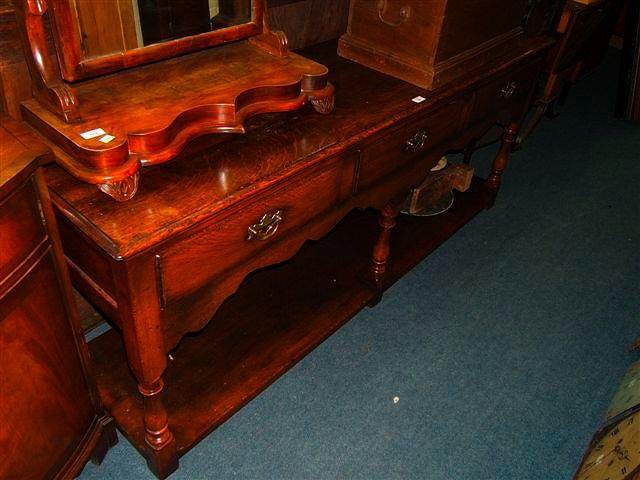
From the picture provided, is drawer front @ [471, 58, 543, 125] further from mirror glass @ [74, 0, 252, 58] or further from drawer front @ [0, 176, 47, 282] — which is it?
drawer front @ [0, 176, 47, 282]

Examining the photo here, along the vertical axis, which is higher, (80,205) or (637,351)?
(80,205)

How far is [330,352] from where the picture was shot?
221cm

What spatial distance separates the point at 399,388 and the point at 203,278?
105 cm

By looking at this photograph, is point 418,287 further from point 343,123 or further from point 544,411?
A: point 343,123

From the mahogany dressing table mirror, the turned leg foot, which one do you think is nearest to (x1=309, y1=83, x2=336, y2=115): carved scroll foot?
the mahogany dressing table mirror

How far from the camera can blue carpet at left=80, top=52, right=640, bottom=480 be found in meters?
1.86

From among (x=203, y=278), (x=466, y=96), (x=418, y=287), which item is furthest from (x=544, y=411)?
(x=203, y=278)

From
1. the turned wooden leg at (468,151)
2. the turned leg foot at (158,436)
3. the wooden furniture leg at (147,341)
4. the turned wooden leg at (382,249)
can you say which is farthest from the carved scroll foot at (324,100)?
the turned wooden leg at (468,151)

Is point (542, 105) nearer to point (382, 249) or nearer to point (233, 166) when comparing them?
point (382, 249)

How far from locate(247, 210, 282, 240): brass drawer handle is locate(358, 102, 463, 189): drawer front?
0.39 m

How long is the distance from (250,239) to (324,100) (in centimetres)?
50

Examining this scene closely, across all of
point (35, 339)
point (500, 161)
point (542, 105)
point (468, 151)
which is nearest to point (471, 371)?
point (500, 161)

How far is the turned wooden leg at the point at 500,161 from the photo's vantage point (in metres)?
2.83

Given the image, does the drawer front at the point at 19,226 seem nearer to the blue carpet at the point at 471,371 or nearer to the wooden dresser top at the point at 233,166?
the wooden dresser top at the point at 233,166
